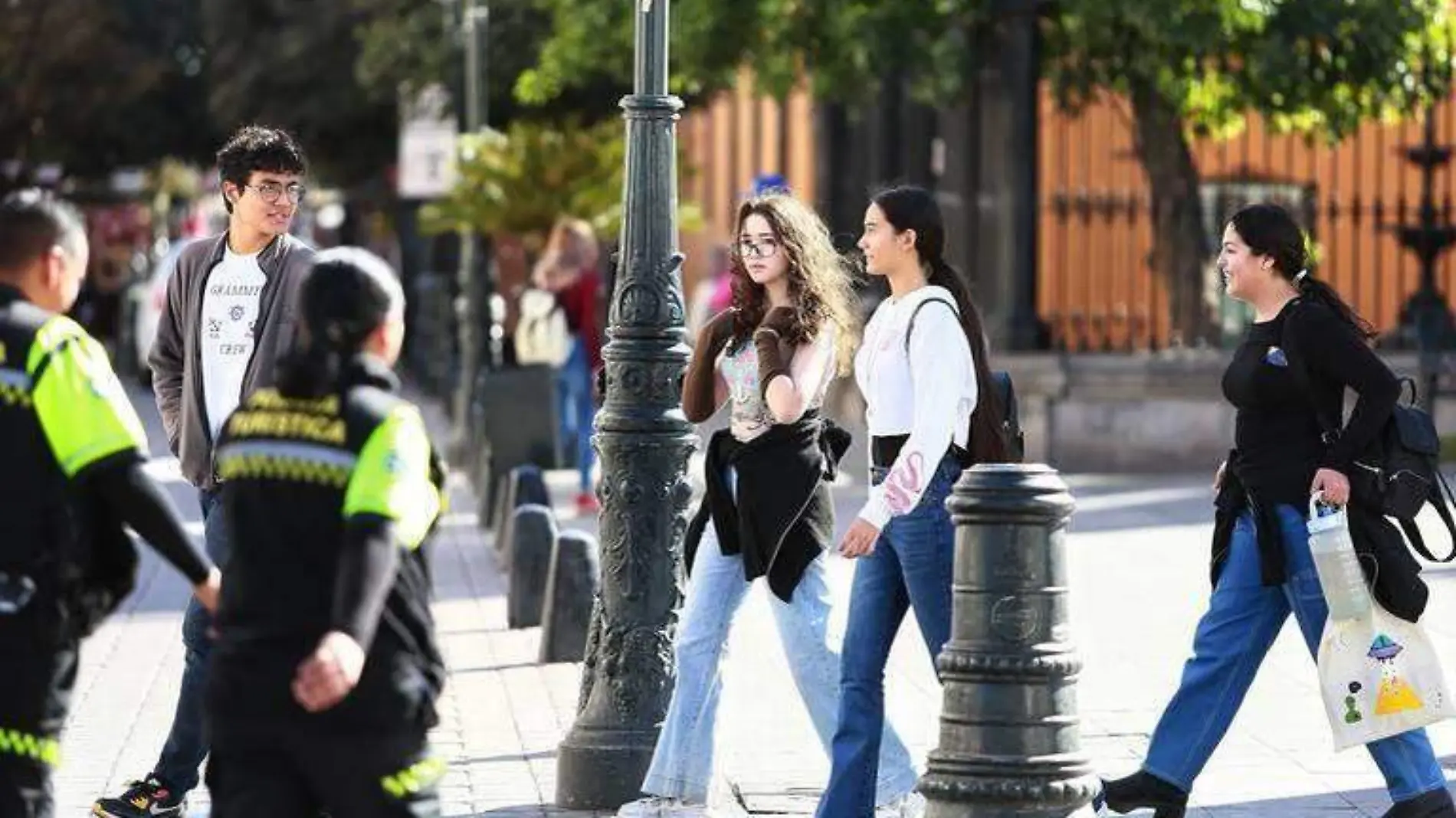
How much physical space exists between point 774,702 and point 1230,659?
10.0 ft

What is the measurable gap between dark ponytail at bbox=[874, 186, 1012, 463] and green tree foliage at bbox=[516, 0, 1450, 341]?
1381cm

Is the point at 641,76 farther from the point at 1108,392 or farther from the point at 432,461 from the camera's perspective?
the point at 1108,392

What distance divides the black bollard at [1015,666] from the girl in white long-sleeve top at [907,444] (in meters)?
0.61

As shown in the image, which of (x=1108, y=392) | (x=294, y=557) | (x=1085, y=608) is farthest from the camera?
(x=1108, y=392)

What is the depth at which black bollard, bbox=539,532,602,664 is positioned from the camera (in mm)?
12508

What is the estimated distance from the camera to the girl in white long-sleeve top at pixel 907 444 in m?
8.05

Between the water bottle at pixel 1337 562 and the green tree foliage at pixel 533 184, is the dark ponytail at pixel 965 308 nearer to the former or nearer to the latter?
the water bottle at pixel 1337 562

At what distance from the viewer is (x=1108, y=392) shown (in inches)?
894

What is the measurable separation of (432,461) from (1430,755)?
10.5 feet

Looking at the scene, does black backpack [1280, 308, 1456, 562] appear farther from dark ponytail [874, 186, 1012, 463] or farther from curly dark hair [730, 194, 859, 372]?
curly dark hair [730, 194, 859, 372]

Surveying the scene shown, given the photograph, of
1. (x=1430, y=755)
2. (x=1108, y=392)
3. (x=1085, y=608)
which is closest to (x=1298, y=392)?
(x=1430, y=755)

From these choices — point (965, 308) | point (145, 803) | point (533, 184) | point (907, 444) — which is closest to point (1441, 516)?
point (965, 308)

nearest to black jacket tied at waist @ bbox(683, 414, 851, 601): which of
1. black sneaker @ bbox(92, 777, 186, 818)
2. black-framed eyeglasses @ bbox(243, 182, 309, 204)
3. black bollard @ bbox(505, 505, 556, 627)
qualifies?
black-framed eyeglasses @ bbox(243, 182, 309, 204)

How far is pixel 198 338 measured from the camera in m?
8.98
